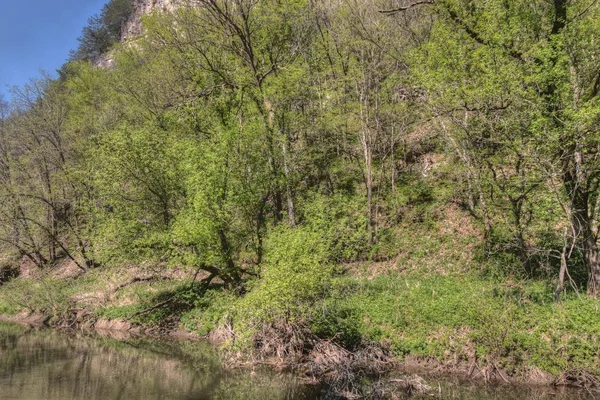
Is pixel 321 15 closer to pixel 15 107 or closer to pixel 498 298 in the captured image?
pixel 498 298

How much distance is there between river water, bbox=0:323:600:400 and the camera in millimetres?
11523

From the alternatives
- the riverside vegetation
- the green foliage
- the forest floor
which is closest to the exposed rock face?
the riverside vegetation

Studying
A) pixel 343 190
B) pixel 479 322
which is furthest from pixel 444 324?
pixel 343 190

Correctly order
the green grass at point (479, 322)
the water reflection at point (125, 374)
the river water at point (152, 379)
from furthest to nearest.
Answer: the water reflection at point (125, 374) < the green grass at point (479, 322) < the river water at point (152, 379)

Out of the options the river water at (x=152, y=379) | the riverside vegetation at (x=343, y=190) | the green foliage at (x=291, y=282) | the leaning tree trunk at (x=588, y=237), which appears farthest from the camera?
the leaning tree trunk at (x=588, y=237)

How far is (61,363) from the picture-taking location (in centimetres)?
1580

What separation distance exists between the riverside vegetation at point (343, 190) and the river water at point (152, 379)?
86 centimetres

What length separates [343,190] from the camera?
25797 millimetres

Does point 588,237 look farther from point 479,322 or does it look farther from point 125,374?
point 125,374

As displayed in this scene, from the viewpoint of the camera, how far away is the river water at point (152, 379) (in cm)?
1152

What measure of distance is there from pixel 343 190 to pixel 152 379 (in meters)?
15.4

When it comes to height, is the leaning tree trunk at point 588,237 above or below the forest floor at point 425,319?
above

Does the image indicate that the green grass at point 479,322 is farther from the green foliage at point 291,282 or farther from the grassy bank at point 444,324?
the green foliage at point 291,282

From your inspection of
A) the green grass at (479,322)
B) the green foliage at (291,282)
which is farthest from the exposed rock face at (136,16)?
the green grass at (479,322)
